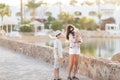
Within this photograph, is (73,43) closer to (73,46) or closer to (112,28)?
(73,46)

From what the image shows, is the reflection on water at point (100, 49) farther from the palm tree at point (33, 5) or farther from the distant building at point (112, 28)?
the palm tree at point (33, 5)

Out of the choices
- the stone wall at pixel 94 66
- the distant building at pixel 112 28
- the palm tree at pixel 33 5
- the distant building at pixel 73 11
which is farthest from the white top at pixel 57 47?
the distant building at pixel 73 11

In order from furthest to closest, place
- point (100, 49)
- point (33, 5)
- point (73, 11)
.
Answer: point (73, 11)
point (33, 5)
point (100, 49)

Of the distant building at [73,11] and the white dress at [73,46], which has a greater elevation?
the distant building at [73,11]

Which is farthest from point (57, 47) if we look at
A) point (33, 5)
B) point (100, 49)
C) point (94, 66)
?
point (33, 5)

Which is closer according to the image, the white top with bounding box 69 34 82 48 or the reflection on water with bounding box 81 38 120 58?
the white top with bounding box 69 34 82 48

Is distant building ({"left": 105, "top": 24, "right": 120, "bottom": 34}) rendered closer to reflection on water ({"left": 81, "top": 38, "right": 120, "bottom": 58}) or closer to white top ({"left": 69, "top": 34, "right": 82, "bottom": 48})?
reflection on water ({"left": 81, "top": 38, "right": 120, "bottom": 58})

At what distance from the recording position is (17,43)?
18703 millimetres

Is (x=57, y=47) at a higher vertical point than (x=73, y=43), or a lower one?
lower

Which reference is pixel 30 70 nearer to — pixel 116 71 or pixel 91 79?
pixel 91 79

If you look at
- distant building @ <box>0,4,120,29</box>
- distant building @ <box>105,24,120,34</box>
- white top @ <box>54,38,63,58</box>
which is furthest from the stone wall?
distant building @ <box>0,4,120,29</box>

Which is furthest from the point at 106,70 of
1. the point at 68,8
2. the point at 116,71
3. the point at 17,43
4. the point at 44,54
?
the point at 68,8

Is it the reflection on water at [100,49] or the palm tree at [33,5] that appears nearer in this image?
the reflection on water at [100,49]

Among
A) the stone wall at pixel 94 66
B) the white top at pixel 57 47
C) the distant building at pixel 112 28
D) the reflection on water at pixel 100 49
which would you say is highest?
the white top at pixel 57 47
